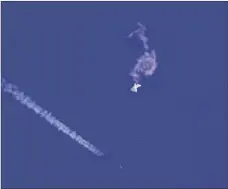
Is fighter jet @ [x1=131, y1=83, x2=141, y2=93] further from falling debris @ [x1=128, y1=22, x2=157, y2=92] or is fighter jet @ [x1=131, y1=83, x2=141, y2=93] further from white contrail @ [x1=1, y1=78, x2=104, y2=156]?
white contrail @ [x1=1, y1=78, x2=104, y2=156]

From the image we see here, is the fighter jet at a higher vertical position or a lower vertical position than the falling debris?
lower

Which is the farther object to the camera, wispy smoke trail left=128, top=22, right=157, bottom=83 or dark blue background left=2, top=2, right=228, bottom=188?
wispy smoke trail left=128, top=22, right=157, bottom=83

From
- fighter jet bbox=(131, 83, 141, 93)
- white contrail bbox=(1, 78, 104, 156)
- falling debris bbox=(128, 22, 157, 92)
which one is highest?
falling debris bbox=(128, 22, 157, 92)

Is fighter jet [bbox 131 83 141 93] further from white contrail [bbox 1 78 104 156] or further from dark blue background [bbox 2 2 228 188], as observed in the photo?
white contrail [bbox 1 78 104 156]

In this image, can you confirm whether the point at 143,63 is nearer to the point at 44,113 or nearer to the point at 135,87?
the point at 135,87

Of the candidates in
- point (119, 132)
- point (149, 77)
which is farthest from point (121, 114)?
point (149, 77)

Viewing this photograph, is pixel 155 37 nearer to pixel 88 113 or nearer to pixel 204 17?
pixel 204 17

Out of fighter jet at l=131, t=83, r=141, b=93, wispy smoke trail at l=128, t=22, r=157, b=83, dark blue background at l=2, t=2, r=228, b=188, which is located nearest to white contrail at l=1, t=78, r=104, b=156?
dark blue background at l=2, t=2, r=228, b=188

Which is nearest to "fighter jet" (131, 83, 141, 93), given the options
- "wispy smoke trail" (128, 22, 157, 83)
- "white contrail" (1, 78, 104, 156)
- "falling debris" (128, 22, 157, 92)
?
"falling debris" (128, 22, 157, 92)

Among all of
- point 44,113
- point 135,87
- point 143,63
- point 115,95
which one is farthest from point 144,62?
point 44,113
